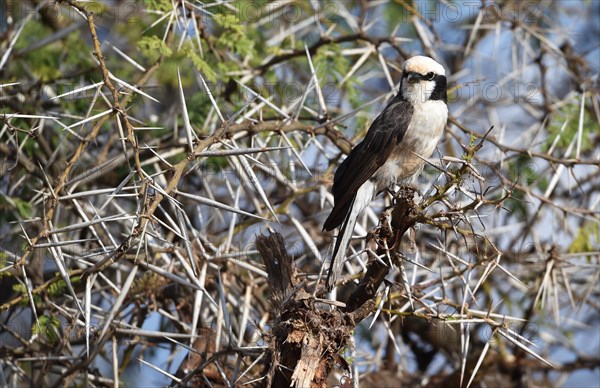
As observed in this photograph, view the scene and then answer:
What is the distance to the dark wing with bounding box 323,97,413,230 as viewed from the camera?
3.92 meters

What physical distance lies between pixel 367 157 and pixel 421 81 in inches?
26.6

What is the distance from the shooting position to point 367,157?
405cm

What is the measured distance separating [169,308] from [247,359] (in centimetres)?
65

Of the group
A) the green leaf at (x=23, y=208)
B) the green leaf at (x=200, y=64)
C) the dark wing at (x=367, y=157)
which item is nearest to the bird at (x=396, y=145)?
the dark wing at (x=367, y=157)

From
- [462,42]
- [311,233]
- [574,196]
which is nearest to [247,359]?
[311,233]

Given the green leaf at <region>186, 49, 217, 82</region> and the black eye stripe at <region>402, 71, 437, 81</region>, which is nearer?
the green leaf at <region>186, 49, 217, 82</region>

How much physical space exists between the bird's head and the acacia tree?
0.81 feet

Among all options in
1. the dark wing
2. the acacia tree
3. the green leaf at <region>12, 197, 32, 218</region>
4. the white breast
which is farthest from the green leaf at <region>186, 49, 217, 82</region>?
the green leaf at <region>12, 197, 32, 218</region>

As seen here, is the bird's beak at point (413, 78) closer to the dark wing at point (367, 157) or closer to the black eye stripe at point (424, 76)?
the black eye stripe at point (424, 76)

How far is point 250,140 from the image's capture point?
4125 millimetres

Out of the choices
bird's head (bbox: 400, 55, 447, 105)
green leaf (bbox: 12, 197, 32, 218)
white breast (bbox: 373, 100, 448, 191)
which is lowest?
green leaf (bbox: 12, 197, 32, 218)

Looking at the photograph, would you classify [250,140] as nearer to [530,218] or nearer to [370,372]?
[370,372]

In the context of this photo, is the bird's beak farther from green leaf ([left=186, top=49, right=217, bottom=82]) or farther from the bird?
green leaf ([left=186, top=49, right=217, bottom=82])

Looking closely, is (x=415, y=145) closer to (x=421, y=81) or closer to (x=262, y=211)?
(x=421, y=81)
